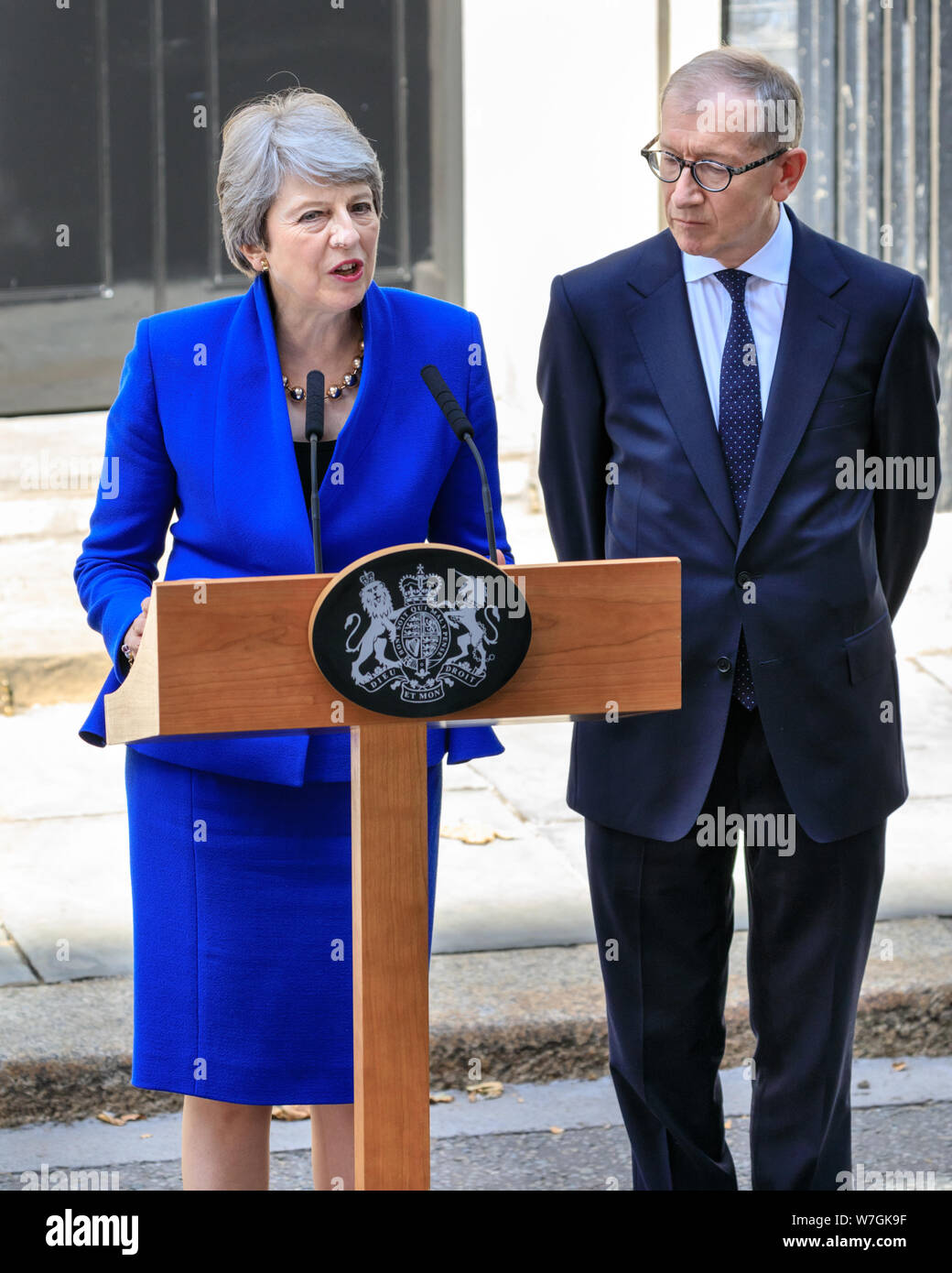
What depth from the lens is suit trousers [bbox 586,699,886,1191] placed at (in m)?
3.46

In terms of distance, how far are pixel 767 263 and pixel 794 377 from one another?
219 millimetres

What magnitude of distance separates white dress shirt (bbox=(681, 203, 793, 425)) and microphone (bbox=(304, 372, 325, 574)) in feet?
3.07

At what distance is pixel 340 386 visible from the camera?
307 centimetres

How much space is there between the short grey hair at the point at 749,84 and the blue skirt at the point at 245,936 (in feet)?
3.96

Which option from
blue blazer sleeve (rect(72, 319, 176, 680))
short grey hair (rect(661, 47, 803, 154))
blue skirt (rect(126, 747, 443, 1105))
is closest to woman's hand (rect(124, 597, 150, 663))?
blue blazer sleeve (rect(72, 319, 176, 680))

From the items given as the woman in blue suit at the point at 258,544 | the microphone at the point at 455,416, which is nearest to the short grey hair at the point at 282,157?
the woman in blue suit at the point at 258,544

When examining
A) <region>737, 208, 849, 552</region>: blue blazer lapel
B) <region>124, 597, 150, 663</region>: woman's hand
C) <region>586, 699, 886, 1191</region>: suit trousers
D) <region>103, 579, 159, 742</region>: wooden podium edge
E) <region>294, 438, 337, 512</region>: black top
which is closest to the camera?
<region>103, 579, 159, 742</region>: wooden podium edge

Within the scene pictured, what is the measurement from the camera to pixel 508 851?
5.93 metres

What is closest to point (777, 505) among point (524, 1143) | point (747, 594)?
point (747, 594)

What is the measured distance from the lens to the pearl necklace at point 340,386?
3.05 meters

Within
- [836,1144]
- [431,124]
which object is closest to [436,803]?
[836,1144]

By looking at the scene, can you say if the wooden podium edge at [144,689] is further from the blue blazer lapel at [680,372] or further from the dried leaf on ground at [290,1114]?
the dried leaf on ground at [290,1114]

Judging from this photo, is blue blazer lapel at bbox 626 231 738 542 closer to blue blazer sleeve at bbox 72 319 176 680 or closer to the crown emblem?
blue blazer sleeve at bbox 72 319 176 680
